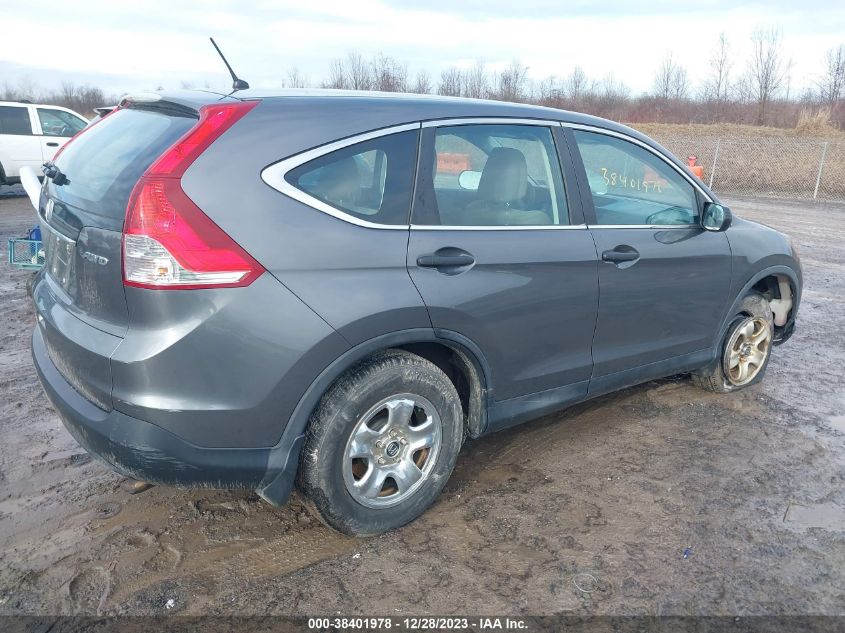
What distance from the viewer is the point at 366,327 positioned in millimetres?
2686

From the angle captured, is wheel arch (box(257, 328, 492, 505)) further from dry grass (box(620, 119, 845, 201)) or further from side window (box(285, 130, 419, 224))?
dry grass (box(620, 119, 845, 201))

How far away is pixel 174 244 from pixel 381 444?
1.19 metres

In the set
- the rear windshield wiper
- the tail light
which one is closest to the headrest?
the tail light

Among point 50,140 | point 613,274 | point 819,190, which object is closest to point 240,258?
point 613,274

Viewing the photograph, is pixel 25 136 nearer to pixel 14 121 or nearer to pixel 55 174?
pixel 14 121

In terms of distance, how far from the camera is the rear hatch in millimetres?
2529

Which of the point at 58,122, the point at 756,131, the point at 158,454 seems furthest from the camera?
the point at 756,131

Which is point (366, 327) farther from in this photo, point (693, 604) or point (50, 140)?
point (50, 140)

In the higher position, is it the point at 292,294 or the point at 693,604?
the point at 292,294

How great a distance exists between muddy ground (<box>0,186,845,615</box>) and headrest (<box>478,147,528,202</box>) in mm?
1442

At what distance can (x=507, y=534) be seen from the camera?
308 cm

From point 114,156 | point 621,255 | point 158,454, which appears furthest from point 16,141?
point 621,255

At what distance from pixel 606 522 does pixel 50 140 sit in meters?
14.6

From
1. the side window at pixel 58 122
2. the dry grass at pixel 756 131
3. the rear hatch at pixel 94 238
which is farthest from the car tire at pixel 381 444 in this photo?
the dry grass at pixel 756 131
